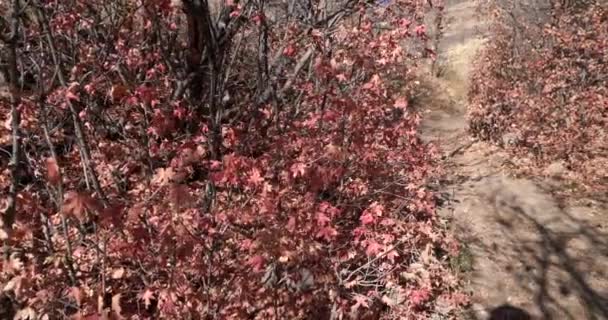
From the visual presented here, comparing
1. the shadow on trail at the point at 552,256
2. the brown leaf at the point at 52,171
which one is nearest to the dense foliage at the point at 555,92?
the shadow on trail at the point at 552,256

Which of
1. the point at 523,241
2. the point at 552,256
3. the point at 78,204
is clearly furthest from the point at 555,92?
the point at 78,204

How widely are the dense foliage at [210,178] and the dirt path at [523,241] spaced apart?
0.68m

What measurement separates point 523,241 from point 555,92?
5.62 meters

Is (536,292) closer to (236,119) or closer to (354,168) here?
(354,168)

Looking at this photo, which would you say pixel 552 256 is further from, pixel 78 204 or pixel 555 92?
pixel 78 204

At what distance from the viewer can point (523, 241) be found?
832 cm

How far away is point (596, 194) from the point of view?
941 centimetres

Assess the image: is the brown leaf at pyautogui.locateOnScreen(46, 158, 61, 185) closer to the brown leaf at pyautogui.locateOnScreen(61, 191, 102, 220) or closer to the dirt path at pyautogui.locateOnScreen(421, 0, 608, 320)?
the brown leaf at pyautogui.locateOnScreen(61, 191, 102, 220)

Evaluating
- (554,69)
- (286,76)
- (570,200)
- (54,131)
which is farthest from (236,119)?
(554,69)

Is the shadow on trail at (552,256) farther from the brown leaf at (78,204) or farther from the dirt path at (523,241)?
the brown leaf at (78,204)

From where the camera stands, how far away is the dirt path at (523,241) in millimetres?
6867

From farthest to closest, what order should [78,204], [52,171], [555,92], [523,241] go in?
1. [555,92]
2. [523,241]
3. [52,171]
4. [78,204]

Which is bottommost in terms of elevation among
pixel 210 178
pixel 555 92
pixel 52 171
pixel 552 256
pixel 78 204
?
pixel 552 256

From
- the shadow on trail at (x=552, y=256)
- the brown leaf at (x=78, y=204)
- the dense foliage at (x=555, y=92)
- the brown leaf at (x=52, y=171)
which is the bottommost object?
the shadow on trail at (x=552, y=256)
